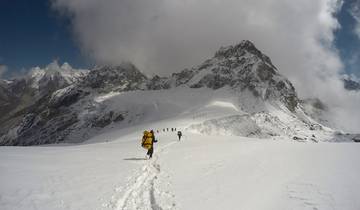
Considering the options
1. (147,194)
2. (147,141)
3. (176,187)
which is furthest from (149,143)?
(147,194)

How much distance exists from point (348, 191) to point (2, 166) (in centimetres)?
1751

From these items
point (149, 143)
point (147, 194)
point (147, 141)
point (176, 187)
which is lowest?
point (147, 194)

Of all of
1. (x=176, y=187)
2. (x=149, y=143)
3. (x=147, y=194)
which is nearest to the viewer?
(x=147, y=194)

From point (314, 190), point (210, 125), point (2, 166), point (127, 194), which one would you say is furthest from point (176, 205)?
point (210, 125)

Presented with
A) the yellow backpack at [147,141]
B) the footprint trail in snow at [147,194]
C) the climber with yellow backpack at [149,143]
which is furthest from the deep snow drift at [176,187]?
the yellow backpack at [147,141]

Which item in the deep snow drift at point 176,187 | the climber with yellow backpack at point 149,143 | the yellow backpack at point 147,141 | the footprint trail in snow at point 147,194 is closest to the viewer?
the footprint trail in snow at point 147,194

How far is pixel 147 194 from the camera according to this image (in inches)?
452

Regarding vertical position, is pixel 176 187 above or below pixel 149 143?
below

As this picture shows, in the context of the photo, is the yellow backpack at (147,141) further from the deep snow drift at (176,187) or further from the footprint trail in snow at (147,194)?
the footprint trail in snow at (147,194)

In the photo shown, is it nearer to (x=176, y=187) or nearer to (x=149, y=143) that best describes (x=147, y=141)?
(x=149, y=143)

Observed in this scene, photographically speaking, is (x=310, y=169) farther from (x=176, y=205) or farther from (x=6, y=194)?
(x=6, y=194)

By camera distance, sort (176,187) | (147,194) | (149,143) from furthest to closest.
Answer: (149,143) < (176,187) < (147,194)

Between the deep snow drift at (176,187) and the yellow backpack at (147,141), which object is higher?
the yellow backpack at (147,141)

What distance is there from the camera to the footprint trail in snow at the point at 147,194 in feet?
32.7
